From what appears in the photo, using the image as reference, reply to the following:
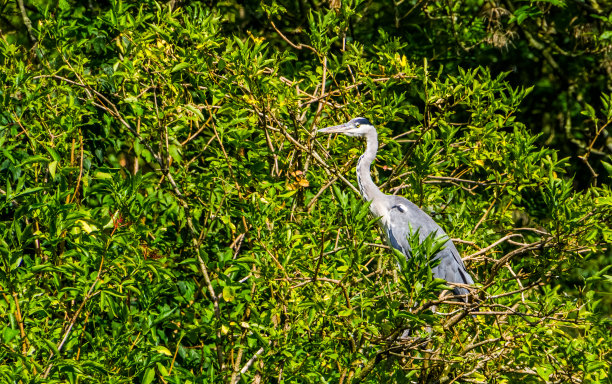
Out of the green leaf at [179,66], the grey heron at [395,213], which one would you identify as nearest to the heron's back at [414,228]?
the grey heron at [395,213]

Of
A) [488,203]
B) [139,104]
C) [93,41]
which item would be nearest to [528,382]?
Answer: [488,203]

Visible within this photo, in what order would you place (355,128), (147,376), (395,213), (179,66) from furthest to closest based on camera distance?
(395,213) → (355,128) → (179,66) → (147,376)

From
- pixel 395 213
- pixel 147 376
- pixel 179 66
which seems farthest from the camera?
pixel 395 213

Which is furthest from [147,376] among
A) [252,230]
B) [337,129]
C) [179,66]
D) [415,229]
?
[415,229]

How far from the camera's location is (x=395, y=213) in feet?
14.6

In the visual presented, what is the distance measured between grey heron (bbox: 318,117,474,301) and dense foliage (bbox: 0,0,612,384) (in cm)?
9

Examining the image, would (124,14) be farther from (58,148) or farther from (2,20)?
(2,20)

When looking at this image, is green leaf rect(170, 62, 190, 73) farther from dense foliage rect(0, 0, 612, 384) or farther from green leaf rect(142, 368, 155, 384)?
green leaf rect(142, 368, 155, 384)

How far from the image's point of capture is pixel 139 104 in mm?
3783

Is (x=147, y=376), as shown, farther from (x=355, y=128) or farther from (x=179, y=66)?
(x=355, y=128)

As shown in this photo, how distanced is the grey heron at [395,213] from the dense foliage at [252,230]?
87 millimetres

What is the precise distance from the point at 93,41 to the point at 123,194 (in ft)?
6.16

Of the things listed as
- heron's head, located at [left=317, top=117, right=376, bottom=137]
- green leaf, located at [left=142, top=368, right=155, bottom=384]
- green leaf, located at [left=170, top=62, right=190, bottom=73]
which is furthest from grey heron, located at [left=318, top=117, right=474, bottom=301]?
green leaf, located at [left=142, top=368, right=155, bottom=384]

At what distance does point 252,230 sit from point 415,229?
1262 mm
